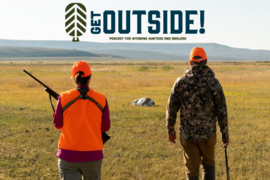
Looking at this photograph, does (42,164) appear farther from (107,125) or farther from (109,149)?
(107,125)

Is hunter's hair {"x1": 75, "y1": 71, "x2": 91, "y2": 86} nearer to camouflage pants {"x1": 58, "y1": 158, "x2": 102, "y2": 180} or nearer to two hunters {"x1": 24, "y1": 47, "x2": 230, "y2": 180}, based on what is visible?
two hunters {"x1": 24, "y1": 47, "x2": 230, "y2": 180}

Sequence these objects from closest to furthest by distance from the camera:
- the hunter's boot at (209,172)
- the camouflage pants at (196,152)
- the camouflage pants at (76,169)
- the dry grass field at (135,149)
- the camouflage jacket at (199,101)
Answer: the camouflage pants at (76,169) < the camouflage jacket at (199,101) < the camouflage pants at (196,152) < the hunter's boot at (209,172) < the dry grass field at (135,149)

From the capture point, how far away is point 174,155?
7891mm

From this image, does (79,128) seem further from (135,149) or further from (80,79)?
(135,149)

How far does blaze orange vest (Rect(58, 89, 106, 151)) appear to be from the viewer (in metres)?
3.41

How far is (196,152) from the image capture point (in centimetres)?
438

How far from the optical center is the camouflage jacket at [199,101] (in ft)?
14.0

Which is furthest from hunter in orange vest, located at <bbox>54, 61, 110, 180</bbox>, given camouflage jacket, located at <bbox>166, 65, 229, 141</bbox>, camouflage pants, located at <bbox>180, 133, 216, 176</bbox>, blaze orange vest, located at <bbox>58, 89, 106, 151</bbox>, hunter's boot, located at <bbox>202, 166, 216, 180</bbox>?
hunter's boot, located at <bbox>202, 166, 216, 180</bbox>

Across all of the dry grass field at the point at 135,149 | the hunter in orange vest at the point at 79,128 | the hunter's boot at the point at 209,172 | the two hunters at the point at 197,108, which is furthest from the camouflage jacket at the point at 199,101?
the dry grass field at the point at 135,149

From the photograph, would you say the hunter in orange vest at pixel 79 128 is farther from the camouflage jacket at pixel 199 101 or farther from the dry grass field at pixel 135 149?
the dry grass field at pixel 135 149

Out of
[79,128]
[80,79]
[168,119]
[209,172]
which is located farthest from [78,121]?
[209,172]

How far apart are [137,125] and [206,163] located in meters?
7.06

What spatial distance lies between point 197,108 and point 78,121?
5.61ft

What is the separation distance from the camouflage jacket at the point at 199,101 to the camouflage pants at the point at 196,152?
97 millimetres
